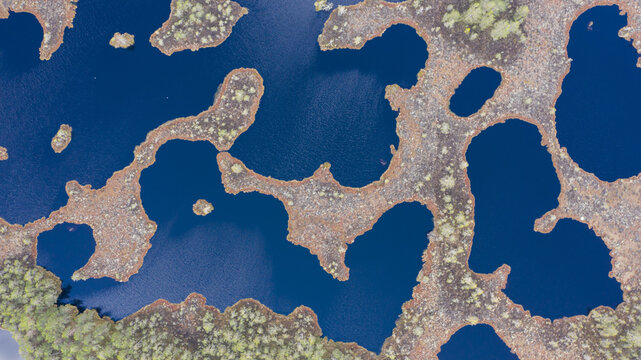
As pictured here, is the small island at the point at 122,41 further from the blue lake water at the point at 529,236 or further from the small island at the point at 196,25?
the blue lake water at the point at 529,236

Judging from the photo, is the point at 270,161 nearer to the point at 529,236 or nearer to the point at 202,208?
the point at 202,208

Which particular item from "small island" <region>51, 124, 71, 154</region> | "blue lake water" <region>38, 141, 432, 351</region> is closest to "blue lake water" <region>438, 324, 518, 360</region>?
"blue lake water" <region>38, 141, 432, 351</region>

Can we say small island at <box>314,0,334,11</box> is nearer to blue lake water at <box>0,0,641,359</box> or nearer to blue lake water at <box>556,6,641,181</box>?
blue lake water at <box>0,0,641,359</box>

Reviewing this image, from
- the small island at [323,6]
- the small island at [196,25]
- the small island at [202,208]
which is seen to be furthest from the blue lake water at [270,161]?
the small island at [196,25]

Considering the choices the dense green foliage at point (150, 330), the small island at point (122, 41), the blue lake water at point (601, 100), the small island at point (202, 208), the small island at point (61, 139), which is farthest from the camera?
the small island at point (122, 41)

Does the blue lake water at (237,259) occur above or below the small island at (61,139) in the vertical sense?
below

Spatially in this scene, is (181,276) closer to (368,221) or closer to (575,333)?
(368,221)

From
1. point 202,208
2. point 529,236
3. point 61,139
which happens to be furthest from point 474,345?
point 61,139
